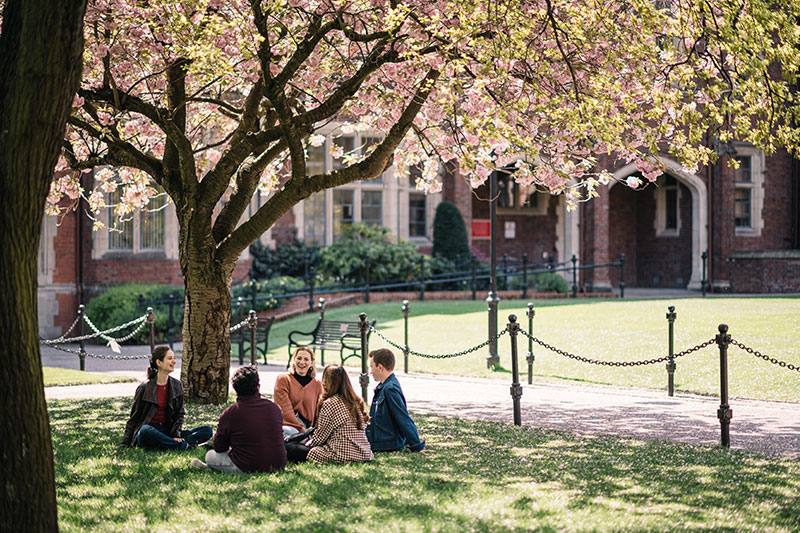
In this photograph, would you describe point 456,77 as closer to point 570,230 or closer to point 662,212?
point 570,230

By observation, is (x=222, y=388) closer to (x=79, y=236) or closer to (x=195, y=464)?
(x=195, y=464)

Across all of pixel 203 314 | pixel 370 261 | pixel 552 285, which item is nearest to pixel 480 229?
pixel 552 285

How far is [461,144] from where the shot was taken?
34.7 ft

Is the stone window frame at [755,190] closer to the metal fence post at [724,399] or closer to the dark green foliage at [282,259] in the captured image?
the dark green foliage at [282,259]

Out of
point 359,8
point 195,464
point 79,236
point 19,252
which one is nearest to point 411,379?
point 359,8

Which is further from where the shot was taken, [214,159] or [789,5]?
[214,159]

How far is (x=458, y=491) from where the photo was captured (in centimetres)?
579

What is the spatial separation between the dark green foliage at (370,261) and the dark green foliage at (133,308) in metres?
3.98

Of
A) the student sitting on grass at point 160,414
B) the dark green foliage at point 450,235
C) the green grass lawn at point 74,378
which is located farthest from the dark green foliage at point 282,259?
the student sitting on grass at point 160,414

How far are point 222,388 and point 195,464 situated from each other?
12.3 feet

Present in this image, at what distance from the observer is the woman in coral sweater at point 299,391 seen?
25.7ft

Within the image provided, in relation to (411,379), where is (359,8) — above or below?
above

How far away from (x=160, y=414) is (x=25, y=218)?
3379mm

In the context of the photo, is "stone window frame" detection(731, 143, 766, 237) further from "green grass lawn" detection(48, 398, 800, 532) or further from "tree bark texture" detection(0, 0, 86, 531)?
"tree bark texture" detection(0, 0, 86, 531)
